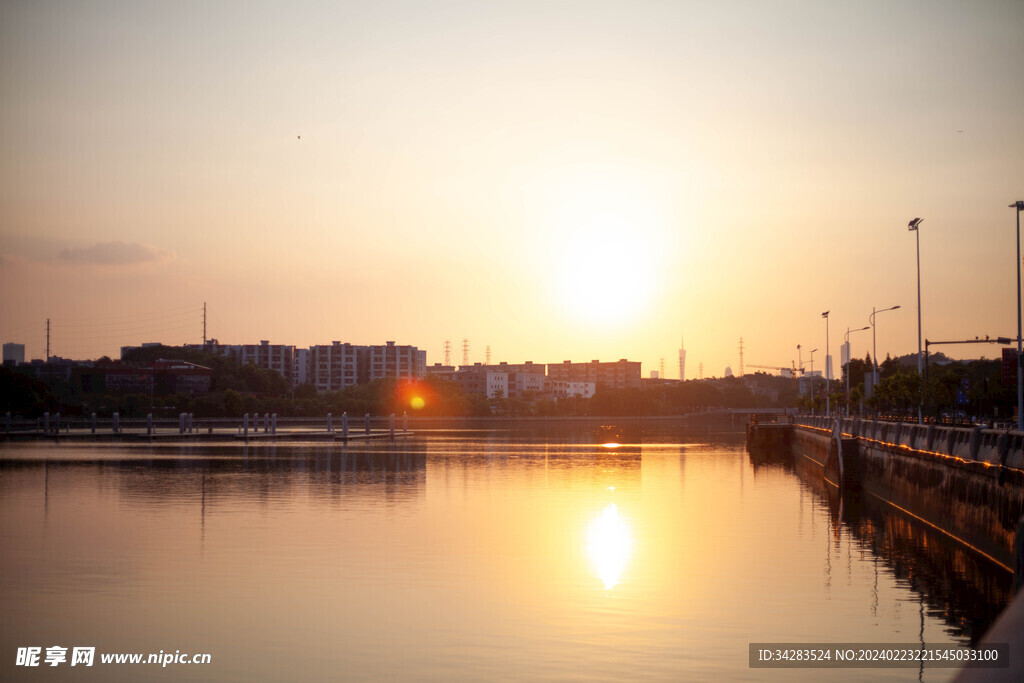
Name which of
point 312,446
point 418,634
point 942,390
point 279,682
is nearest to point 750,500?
point 418,634

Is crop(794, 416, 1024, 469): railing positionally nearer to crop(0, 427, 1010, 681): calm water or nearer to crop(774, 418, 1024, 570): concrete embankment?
crop(774, 418, 1024, 570): concrete embankment

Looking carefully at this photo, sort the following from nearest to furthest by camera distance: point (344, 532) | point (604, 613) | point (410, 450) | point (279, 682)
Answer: point (279, 682) < point (604, 613) < point (344, 532) < point (410, 450)

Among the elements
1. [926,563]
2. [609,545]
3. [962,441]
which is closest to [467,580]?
[609,545]

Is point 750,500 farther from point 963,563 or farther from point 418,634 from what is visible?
point 418,634

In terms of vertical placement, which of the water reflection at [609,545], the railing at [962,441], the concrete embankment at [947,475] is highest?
the railing at [962,441]

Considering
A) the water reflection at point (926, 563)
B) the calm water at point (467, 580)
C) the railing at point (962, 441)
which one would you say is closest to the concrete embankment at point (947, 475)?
the railing at point (962, 441)

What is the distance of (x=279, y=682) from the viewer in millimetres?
13914

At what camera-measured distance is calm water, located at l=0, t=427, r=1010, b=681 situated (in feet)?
50.4

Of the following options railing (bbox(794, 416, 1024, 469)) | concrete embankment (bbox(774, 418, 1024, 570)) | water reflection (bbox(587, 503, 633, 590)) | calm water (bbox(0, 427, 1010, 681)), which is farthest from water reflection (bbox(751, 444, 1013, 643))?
water reflection (bbox(587, 503, 633, 590))

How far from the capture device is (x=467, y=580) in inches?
835

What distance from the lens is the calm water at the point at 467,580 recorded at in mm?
15352

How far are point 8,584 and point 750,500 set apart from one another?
26842 mm

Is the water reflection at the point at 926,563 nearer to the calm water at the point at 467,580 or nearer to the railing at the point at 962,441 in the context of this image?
the calm water at the point at 467,580

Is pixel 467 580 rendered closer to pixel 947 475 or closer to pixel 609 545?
pixel 609 545
